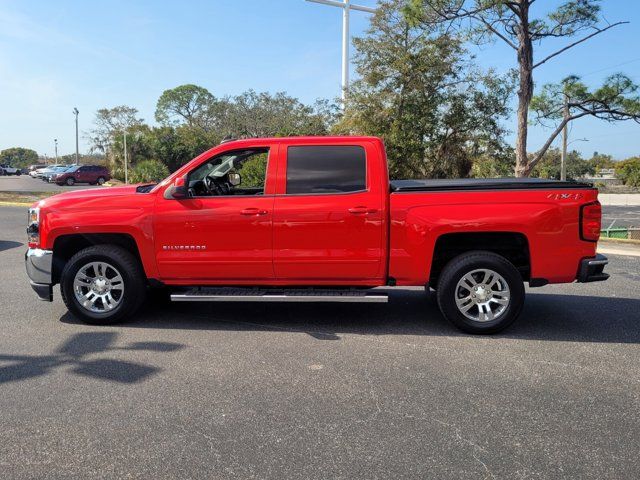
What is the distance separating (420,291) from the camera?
24.9 feet

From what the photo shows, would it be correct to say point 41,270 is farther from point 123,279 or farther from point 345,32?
point 345,32

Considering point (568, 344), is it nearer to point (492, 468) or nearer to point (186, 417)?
point (492, 468)

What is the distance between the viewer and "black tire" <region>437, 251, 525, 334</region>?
5328 mm

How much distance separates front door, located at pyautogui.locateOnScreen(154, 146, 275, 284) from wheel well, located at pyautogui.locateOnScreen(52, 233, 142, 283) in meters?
0.42

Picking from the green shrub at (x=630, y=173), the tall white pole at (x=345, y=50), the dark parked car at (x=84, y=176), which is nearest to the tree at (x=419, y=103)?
Result: the tall white pole at (x=345, y=50)

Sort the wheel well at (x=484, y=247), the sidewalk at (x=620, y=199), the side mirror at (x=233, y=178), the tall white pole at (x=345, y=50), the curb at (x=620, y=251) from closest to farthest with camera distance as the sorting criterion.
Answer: the wheel well at (x=484, y=247) → the side mirror at (x=233, y=178) → the curb at (x=620, y=251) → the tall white pole at (x=345, y=50) → the sidewalk at (x=620, y=199)

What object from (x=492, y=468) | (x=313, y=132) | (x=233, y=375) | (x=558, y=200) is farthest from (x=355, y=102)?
(x=492, y=468)

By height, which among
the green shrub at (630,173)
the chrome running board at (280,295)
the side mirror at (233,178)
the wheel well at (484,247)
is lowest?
the chrome running board at (280,295)

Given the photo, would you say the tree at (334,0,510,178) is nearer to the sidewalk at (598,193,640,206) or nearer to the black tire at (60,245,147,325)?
the black tire at (60,245,147,325)

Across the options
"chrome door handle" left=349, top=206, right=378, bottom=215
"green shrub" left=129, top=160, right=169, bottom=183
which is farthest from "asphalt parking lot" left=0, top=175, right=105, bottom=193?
"chrome door handle" left=349, top=206, right=378, bottom=215

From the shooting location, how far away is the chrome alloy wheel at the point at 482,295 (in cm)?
540

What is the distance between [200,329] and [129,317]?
2.62ft

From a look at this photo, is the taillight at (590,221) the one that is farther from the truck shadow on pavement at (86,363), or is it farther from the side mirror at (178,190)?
the truck shadow on pavement at (86,363)

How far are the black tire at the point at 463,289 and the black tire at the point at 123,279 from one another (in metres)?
3.14
